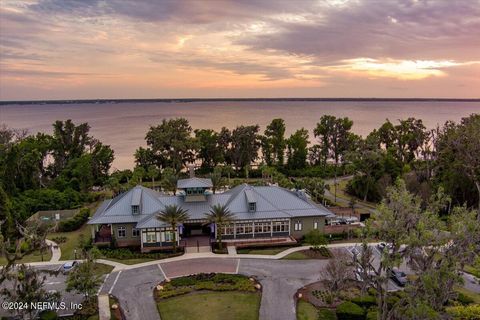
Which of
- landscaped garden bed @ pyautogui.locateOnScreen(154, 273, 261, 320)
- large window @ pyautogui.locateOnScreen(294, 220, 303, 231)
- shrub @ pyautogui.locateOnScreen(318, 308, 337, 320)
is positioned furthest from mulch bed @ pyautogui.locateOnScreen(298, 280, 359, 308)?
large window @ pyautogui.locateOnScreen(294, 220, 303, 231)

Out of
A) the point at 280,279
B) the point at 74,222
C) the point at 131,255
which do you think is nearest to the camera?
the point at 280,279

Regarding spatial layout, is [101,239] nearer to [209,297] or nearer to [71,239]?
[71,239]

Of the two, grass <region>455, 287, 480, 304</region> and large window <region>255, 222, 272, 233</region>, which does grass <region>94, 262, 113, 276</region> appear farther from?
grass <region>455, 287, 480, 304</region>

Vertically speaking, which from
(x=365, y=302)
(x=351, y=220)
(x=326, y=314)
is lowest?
(x=326, y=314)

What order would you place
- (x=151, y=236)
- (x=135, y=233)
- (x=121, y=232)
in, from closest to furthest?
(x=151, y=236), (x=121, y=232), (x=135, y=233)

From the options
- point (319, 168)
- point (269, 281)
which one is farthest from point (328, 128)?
point (269, 281)

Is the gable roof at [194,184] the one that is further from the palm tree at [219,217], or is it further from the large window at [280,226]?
the large window at [280,226]

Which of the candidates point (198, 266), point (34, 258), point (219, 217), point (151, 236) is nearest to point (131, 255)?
point (151, 236)

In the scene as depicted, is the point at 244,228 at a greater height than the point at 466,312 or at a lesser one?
greater
